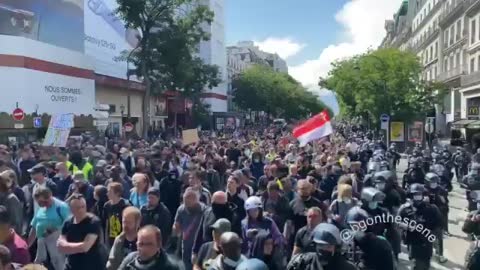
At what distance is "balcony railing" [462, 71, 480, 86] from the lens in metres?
38.4

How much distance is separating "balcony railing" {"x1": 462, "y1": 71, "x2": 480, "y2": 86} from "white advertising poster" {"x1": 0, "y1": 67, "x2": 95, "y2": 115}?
24.9 metres

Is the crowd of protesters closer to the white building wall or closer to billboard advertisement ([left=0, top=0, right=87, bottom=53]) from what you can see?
billboard advertisement ([left=0, top=0, right=87, bottom=53])

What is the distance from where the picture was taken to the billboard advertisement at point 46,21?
2975cm

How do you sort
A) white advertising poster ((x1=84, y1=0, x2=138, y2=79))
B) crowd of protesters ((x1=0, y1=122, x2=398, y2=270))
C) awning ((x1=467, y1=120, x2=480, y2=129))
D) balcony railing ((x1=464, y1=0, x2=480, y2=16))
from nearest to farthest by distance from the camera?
crowd of protesters ((x1=0, y1=122, x2=398, y2=270))
awning ((x1=467, y1=120, x2=480, y2=129))
white advertising poster ((x1=84, y1=0, x2=138, y2=79))
balcony railing ((x1=464, y1=0, x2=480, y2=16))

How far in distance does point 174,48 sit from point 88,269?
93.4 feet

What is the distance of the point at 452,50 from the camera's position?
4881 centimetres

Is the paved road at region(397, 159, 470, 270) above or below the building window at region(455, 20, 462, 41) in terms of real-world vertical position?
below

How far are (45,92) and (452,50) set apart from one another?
32.9 metres

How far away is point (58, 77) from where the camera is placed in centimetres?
3434

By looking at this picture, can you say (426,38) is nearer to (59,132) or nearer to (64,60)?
(64,60)

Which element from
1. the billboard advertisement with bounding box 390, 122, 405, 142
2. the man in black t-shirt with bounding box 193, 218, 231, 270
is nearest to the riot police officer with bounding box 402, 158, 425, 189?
the man in black t-shirt with bounding box 193, 218, 231, 270

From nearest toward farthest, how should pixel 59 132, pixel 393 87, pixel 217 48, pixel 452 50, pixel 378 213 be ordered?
pixel 378 213, pixel 59 132, pixel 393 87, pixel 452 50, pixel 217 48

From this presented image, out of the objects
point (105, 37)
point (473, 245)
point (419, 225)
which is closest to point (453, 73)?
point (105, 37)

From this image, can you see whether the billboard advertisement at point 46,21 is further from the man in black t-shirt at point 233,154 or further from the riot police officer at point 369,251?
the riot police officer at point 369,251
